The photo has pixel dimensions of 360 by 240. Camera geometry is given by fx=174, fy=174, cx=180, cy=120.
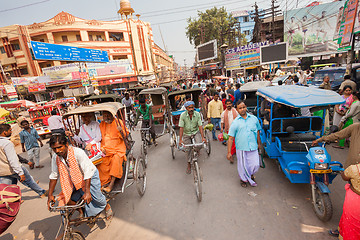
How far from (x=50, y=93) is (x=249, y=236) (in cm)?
3116

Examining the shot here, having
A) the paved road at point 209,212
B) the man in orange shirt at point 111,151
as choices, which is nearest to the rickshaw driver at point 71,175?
the man in orange shirt at point 111,151

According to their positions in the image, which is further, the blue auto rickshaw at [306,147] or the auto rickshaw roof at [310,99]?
the auto rickshaw roof at [310,99]

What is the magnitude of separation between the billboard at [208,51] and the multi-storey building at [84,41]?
34.7ft

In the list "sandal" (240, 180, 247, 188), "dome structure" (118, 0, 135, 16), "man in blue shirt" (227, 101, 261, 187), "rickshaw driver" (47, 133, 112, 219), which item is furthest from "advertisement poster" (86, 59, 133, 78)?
"sandal" (240, 180, 247, 188)

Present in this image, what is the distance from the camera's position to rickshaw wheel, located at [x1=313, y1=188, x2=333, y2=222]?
2.76 meters

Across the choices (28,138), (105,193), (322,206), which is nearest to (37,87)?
(28,138)

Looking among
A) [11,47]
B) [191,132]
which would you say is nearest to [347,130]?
[191,132]

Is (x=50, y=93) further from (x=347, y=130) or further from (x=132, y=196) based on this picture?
(x=347, y=130)

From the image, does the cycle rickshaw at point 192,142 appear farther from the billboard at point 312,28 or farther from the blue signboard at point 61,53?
the billboard at point 312,28

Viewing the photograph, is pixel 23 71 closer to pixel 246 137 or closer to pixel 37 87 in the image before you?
pixel 37 87

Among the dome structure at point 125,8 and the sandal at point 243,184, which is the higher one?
the dome structure at point 125,8

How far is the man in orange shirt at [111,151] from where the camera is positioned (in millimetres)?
3592

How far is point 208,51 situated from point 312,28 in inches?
572

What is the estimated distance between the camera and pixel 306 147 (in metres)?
3.43
